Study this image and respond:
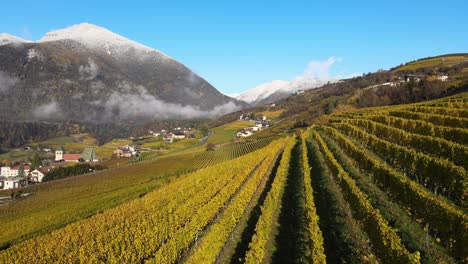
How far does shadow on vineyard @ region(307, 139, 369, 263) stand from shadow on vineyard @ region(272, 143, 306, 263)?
1213 millimetres

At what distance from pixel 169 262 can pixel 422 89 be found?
8859 centimetres

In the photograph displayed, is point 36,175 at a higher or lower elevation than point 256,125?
lower

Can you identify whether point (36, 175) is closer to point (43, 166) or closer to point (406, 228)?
point (43, 166)

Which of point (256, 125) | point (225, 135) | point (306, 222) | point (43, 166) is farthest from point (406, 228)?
point (256, 125)

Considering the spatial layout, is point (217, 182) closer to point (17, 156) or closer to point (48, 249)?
point (48, 249)

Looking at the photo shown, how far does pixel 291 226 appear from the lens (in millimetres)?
23156

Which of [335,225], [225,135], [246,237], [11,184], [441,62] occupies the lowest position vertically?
[11,184]

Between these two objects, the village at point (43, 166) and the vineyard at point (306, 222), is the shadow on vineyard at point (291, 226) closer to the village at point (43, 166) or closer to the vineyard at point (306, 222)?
the vineyard at point (306, 222)

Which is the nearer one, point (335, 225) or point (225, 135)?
point (335, 225)

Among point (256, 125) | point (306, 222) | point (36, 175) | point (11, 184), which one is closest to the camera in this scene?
point (306, 222)

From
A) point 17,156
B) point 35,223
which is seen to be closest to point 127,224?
point 35,223

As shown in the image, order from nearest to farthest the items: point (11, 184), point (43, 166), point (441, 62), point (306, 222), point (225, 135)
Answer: point (306, 222) → point (11, 184) → point (43, 166) → point (225, 135) → point (441, 62)

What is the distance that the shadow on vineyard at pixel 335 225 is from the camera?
18078mm

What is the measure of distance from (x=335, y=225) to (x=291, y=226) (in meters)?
2.84
